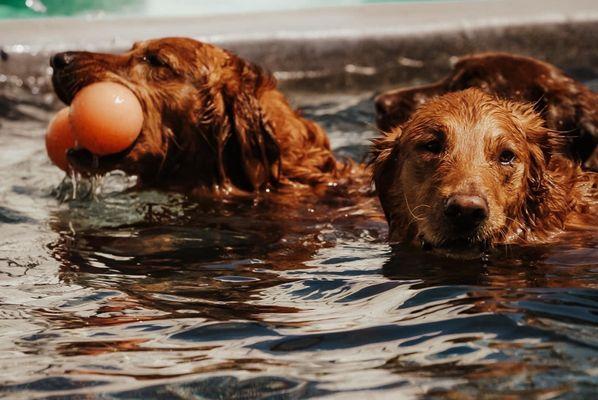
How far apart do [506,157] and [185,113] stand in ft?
7.35

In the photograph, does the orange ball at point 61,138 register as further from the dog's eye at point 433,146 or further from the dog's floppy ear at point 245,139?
the dog's eye at point 433,146

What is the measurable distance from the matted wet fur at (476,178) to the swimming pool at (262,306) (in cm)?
17

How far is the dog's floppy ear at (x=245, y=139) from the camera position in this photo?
7793 mm

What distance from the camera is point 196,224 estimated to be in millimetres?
7410

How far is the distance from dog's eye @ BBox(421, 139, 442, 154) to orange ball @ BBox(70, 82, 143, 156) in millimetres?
1885

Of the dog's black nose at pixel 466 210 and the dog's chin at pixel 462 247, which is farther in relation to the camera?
the dog's chin at pixel 462 247

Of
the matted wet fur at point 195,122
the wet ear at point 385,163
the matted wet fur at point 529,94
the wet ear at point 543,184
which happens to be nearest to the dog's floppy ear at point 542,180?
the wet ear at point 543,184

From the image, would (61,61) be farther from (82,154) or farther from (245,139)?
(245,139)

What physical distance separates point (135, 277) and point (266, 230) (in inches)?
49.1

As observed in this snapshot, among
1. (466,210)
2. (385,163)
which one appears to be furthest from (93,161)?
(466,210)

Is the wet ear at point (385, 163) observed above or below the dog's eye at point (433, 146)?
below

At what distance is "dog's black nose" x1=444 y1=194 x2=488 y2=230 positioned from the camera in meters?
5.76

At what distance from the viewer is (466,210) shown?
227 inches

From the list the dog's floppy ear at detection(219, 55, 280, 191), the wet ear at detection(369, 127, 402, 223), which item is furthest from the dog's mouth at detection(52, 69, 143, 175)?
the wet ear at detection(369, 127, 402, 223)
